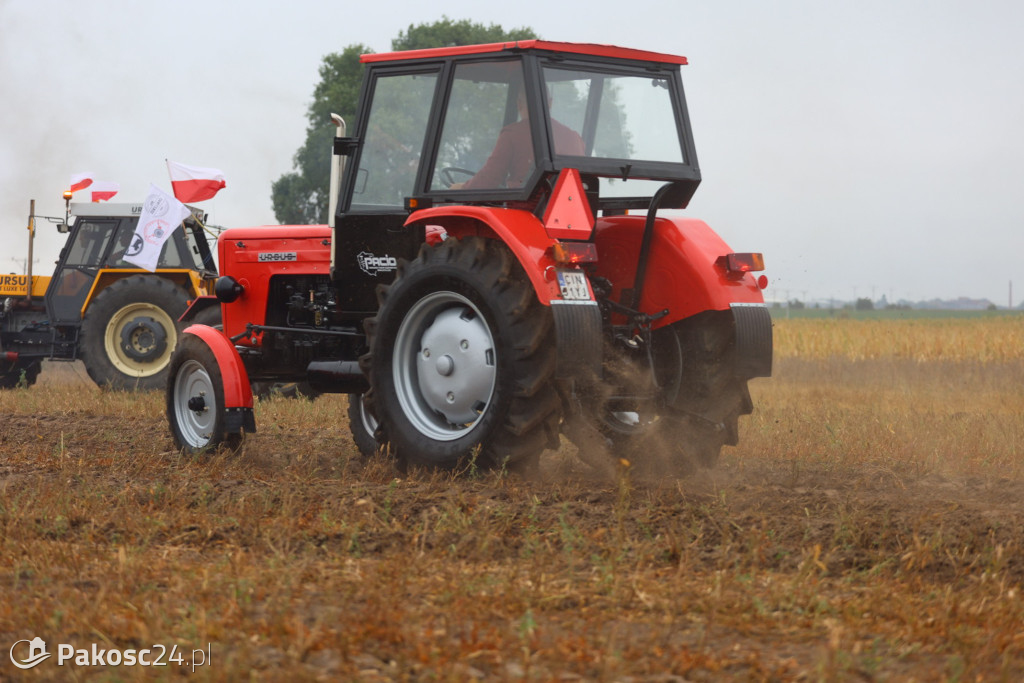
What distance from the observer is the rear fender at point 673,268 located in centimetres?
649

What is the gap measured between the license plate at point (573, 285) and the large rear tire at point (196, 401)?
100 inches

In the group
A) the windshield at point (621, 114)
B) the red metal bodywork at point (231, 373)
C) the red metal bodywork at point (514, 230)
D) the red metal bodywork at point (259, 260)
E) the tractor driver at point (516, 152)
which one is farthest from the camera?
the red metal bodywork at point (259, 260)

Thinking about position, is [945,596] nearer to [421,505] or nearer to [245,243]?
[421,505]

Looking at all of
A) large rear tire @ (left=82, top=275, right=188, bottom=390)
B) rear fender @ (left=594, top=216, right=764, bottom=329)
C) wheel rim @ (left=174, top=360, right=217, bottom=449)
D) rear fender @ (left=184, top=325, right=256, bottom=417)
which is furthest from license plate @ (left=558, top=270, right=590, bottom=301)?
large rear tire @ (left=82, top=275, right=188, bottom=390)

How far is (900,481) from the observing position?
257 inches

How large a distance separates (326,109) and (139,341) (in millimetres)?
28451

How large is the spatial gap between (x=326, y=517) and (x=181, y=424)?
3022 millimetres

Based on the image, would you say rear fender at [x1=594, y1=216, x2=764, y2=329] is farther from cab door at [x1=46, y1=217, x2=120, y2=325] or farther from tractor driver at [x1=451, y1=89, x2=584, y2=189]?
cab door at [x1=46, y1=217, x2=120, y2=325]

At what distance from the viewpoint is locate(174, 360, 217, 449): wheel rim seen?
25.3 ft

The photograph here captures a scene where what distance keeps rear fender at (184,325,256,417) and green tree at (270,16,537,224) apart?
107 feet

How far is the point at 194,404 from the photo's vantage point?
7738 millimetres
